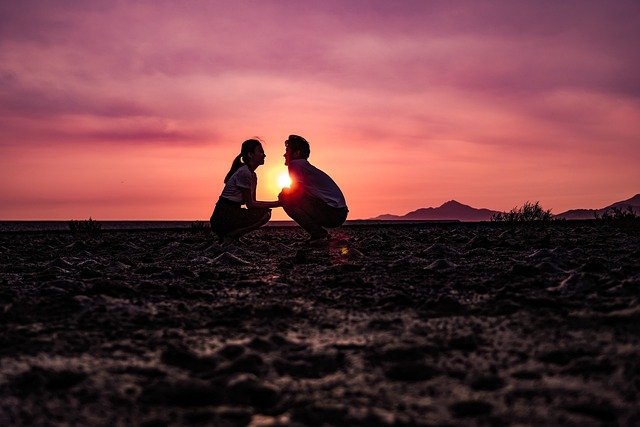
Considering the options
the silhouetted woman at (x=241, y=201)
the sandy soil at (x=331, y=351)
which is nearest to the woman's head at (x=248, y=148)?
the silhouetted woman at (x=241, y=201)

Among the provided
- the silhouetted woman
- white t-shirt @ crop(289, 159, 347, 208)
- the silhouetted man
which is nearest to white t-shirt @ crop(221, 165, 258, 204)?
the silhouetted woman

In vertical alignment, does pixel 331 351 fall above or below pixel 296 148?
below

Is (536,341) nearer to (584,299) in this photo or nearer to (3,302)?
(584,299)

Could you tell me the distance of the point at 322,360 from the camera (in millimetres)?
2281

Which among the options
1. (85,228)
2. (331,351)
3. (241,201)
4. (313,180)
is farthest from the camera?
(85,228)

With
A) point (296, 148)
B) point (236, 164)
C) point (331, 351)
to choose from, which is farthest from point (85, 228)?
point (331, 351)

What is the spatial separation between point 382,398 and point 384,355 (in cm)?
43

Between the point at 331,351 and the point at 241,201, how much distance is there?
240 inches

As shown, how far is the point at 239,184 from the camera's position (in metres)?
8.07

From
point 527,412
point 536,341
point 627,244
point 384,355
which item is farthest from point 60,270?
point 627,244

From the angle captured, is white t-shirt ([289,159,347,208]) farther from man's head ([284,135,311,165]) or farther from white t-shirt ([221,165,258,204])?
white t-shirt ([221,165,258,204])

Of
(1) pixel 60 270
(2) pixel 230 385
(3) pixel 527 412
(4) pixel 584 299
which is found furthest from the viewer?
(1) pixel 60 270

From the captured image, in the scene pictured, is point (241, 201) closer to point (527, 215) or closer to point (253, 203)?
point (253, 203)

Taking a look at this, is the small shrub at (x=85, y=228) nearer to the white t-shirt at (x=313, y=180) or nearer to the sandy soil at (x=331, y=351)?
the white t-shirt at (x=313, y=180)
